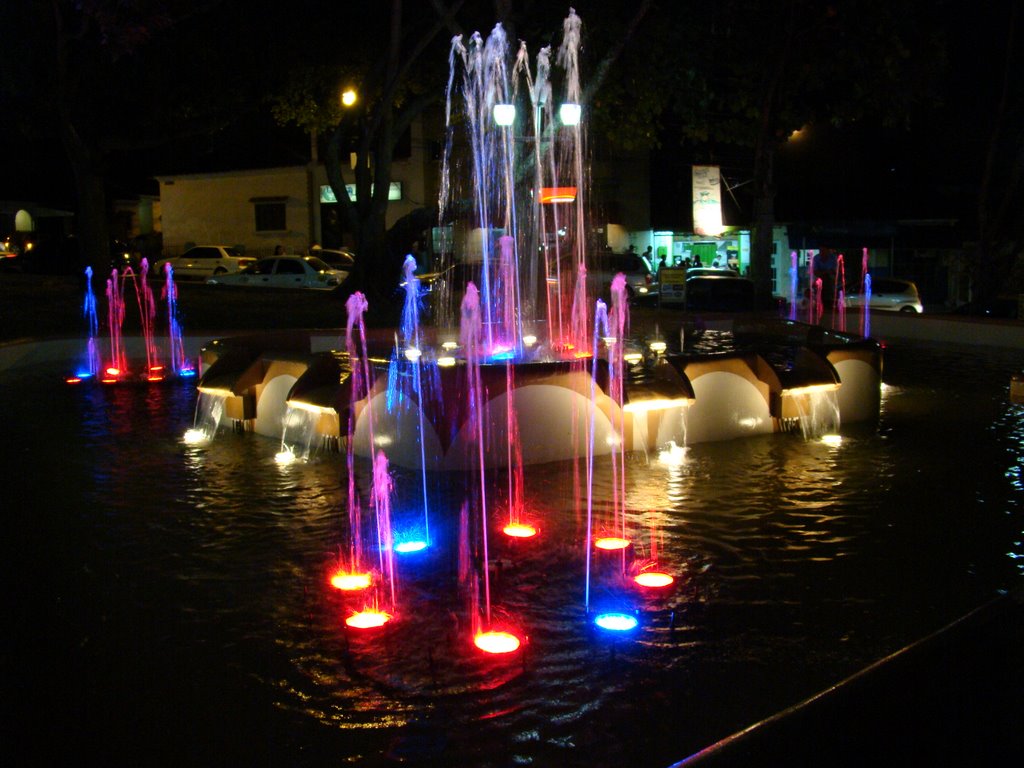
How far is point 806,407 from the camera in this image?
33.5ft

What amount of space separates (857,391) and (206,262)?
1170 inches

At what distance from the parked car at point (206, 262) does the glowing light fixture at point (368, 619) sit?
1250 inches

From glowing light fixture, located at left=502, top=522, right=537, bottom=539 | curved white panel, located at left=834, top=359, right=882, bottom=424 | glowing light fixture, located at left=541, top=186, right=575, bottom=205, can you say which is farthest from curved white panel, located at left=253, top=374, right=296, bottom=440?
glowing light fixture, located at left=541, top=186, right=575, bottom=205

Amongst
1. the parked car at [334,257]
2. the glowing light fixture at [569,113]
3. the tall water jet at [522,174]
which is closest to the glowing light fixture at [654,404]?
the tall water jet at [522,174]

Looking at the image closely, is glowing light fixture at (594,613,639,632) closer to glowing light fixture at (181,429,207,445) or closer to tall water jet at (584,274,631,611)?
tall water jet at (584,274,631,611)

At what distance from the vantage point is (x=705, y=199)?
27156mm

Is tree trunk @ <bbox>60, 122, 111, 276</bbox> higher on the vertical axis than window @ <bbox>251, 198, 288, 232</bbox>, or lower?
lower

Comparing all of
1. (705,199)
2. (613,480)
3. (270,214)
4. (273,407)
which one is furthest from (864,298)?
(270,214)

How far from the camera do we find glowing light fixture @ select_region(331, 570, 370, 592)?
5.80 metres

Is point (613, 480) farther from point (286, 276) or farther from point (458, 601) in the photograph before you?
point (286, 276)

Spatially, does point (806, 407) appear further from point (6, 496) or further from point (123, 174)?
point (123, 174)

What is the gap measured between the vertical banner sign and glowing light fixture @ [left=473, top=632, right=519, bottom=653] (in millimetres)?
23024

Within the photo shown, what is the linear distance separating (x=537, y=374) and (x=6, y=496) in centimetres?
412

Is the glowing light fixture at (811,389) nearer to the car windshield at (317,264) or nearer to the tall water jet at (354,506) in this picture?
the tall water jet at (354,506)
